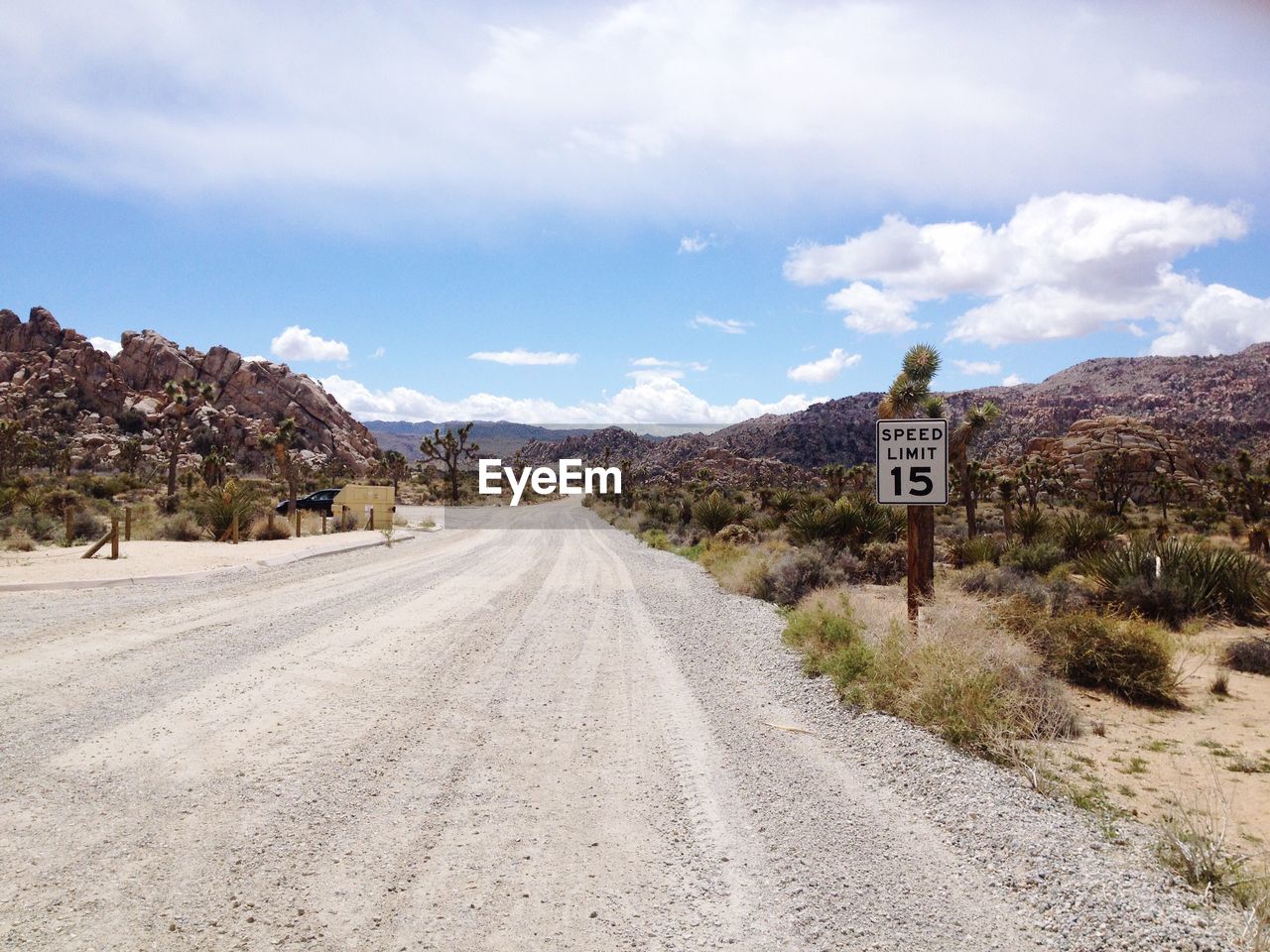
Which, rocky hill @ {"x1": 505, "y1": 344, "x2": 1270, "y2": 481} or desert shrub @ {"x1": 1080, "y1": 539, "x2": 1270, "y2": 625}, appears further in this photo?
rocky hill @ {"x1": 505, "y1": 344, "x2": 1270, "y2": 481}

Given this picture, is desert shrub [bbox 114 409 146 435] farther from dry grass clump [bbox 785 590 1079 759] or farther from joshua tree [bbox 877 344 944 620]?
dry grass clump [bbox 785 590 1079 759]

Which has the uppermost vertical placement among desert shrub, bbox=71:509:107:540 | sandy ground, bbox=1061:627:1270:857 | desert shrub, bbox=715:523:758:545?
desert shrub, bbox=71:509:107:540

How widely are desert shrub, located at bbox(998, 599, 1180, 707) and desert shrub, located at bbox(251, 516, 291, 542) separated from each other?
25.6m

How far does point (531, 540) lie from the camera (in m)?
32.2

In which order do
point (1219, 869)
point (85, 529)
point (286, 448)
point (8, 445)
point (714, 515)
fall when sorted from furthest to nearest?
point (8, 445) → point (286, 448) → point (714, 515) → point (85, 529) → point (1219, 869)

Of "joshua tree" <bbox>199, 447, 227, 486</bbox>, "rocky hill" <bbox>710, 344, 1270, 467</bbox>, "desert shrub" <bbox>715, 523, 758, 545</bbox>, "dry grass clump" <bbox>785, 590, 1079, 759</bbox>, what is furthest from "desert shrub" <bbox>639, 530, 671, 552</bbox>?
"rocky hill" <bbox>710, 344, 1270, 467</bbox>

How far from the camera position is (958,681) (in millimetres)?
7023

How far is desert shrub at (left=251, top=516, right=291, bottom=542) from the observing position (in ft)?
94.3

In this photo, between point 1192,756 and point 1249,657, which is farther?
point 1249,657

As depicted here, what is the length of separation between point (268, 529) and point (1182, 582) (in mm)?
27036

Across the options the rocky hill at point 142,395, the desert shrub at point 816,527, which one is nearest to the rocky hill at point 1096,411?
the rocky hill at point 142,395

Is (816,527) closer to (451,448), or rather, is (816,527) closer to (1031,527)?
(1031,527)

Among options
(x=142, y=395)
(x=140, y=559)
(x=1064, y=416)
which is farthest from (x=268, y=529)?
(x=1064, y=416)

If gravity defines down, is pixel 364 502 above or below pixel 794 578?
above
